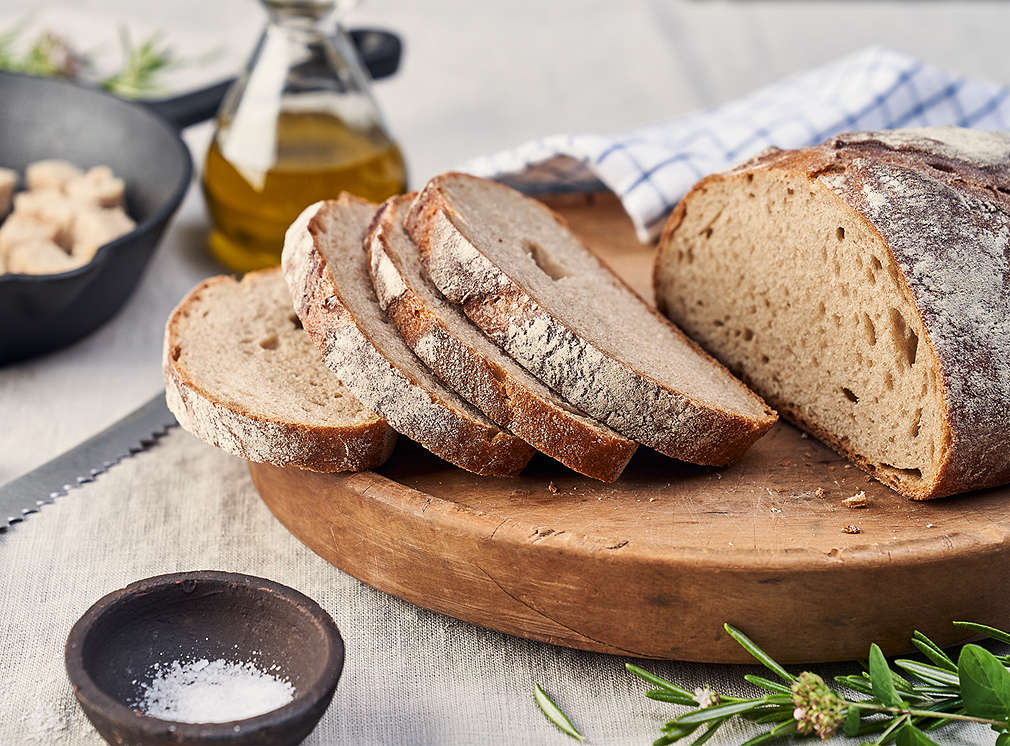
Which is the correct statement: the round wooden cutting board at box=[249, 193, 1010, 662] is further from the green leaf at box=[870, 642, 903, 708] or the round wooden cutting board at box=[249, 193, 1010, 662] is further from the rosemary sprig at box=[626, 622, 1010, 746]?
the green leaf at box=[870, 642, 903, 708]

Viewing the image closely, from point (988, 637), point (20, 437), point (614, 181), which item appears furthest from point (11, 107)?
point (988, 637)

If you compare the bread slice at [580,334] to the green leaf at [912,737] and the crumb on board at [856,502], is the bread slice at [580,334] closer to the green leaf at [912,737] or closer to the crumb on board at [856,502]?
the crumb on board at [856,502]

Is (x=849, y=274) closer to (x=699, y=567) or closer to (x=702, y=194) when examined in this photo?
(x=702, y=194)

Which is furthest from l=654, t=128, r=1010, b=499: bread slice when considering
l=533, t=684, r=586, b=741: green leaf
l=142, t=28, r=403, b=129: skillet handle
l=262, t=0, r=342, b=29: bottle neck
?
l=142, t=28, r=403, b=129: skillet handle

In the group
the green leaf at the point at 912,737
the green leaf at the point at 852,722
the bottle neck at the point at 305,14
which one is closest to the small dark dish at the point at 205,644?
the green leaf at the point at 852,722

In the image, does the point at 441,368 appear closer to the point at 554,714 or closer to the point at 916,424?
the point at 554,714

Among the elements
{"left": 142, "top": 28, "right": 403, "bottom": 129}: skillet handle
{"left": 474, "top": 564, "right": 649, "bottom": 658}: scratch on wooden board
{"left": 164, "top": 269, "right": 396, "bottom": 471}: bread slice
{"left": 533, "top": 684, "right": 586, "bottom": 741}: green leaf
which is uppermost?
{"left": 142, "top": 28, "right": 403, "bottom": 129}: skillet handle

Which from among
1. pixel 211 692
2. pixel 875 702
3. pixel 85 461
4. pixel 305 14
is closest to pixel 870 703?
pixel 875 702
